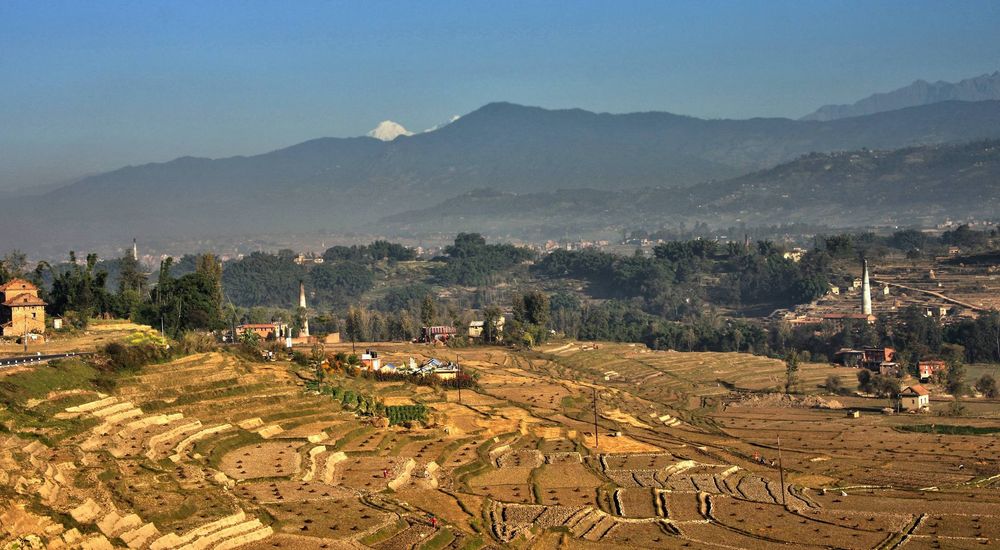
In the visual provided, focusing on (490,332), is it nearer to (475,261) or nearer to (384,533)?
(384,533)

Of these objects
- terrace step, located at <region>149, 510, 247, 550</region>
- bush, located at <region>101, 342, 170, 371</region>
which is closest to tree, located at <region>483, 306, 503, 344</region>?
bush, located at <region>101, 342, 170, 371</region>

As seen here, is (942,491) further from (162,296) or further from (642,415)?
(162,296)

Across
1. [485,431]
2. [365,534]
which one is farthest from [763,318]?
[365,534]

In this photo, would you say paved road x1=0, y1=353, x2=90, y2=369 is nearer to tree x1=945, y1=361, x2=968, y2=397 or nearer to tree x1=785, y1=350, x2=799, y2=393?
tree x1=785, y1=350, x2=799, y2=393

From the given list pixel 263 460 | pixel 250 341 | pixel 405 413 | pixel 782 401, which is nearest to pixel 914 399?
pixel 782 401

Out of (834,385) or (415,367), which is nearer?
(415,367)
